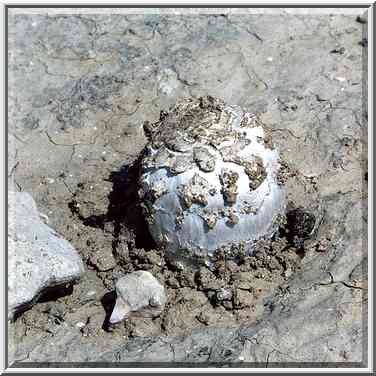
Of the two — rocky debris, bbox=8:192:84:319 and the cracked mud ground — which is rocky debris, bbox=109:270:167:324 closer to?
the cracked mud ground

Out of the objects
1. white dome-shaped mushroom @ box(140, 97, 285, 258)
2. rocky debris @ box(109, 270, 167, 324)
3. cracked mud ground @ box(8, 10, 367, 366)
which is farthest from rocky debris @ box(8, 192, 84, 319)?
white dome-shaped mushroom @ box(140, 97, 285, 258)

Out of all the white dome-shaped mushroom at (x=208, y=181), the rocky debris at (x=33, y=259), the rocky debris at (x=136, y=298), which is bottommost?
the rocky debris at (x=136, y=298)

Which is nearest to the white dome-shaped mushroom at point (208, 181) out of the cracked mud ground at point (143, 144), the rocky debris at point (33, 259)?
the cracked mud ground at point (143, 144)

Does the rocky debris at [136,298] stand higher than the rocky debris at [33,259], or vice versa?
the rocky debris at [33,259]

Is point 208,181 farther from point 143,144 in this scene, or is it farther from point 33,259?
point 143,144

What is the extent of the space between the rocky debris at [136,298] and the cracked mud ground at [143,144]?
5.1 inches

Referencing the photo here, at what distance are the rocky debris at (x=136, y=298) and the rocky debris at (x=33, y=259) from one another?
42 cm

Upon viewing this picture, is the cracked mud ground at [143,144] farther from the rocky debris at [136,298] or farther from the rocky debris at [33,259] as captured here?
the rocky debris at [33,259]

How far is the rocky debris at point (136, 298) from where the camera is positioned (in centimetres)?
499

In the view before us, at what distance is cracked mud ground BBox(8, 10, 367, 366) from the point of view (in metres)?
4.96

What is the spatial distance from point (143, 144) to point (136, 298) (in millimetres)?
2014

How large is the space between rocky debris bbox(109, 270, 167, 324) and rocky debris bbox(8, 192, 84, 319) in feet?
1.38

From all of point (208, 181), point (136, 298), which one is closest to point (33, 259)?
point (136, 298)

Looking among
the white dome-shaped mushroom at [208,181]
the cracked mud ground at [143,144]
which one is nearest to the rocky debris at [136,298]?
the cracked mud ground at [143,144]
